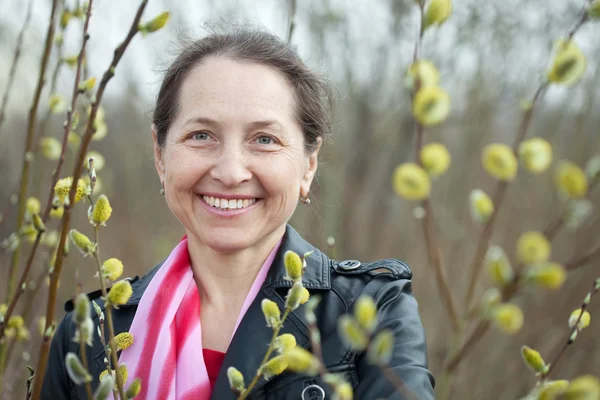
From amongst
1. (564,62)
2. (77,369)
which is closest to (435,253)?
(564,62)

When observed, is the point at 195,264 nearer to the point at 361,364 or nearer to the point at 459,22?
the point at 361,364

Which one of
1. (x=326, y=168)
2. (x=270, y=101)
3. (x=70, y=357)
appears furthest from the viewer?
(x=326, y=168)

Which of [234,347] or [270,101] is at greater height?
[270,101]


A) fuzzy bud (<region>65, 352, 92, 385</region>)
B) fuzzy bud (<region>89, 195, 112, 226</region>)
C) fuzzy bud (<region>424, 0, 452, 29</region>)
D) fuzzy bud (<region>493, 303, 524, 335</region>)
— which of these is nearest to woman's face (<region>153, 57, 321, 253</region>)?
fuzzy bud (<region>89, 195, 112, 226</region>)

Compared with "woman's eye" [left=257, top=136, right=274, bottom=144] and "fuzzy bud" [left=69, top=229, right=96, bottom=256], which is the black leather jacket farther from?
"fuzzy bud" [left=69, top=229, right=96, bottom=256]

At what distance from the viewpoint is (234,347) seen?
1.37 metres

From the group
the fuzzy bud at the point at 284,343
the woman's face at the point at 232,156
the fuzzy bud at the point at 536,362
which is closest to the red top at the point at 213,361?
the woman's face at the point at 232,156

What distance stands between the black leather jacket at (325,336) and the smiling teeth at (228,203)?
0.63ft

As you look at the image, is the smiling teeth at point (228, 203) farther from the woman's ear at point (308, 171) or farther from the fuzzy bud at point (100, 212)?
the fuzzy bud at point (100, 212)

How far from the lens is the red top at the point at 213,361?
4.70 ft

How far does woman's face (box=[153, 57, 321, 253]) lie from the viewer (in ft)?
4.49

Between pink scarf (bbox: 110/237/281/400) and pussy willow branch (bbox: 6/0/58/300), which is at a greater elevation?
pussy willow branch (bbox: 6/0/58/300)

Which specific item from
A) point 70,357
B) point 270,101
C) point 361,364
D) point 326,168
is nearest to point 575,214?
point 70,357

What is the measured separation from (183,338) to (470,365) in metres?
3.01
